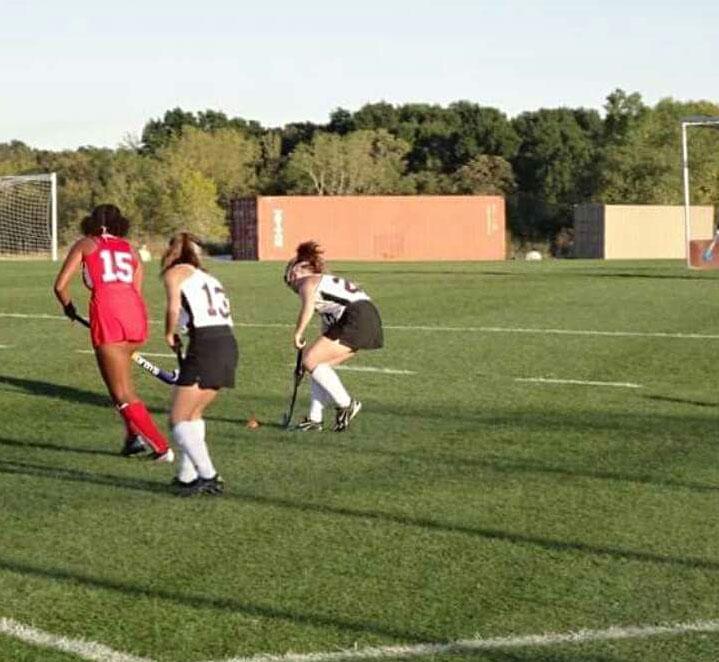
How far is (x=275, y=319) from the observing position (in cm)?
2380

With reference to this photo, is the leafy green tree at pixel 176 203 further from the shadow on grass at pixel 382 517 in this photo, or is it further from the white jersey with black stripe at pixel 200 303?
the white jersey with black stripe at pixel 200 303

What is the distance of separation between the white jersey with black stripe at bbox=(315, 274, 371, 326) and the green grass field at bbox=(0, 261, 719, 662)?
959 mm

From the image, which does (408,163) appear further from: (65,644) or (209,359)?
(65,644)

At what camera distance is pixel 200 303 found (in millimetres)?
9398

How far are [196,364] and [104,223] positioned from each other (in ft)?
6.52

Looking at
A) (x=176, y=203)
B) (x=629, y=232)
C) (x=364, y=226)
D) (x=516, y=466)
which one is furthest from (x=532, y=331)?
(x=176, y=203)

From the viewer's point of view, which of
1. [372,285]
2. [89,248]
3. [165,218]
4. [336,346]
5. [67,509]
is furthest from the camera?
[165,218]

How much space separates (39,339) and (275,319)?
15.0ft

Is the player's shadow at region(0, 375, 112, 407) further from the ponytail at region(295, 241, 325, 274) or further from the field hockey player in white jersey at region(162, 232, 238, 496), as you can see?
the field hockey player in white jersey at region(162, 232, 238, 496)

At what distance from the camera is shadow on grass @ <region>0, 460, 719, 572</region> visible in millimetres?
7699

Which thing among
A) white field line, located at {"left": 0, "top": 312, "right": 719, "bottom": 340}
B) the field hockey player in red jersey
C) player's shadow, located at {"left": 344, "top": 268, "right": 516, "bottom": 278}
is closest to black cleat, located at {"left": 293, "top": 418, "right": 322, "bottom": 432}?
the field hockey player in red jersey

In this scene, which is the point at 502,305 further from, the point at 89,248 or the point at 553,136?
the point at 553,136

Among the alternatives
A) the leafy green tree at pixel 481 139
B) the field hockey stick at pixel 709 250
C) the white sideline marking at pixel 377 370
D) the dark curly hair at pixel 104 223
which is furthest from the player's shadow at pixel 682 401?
the leafy green tree at pixel 481 139

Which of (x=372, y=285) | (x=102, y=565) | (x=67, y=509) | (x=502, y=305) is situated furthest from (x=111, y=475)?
(x=372, y=285)
